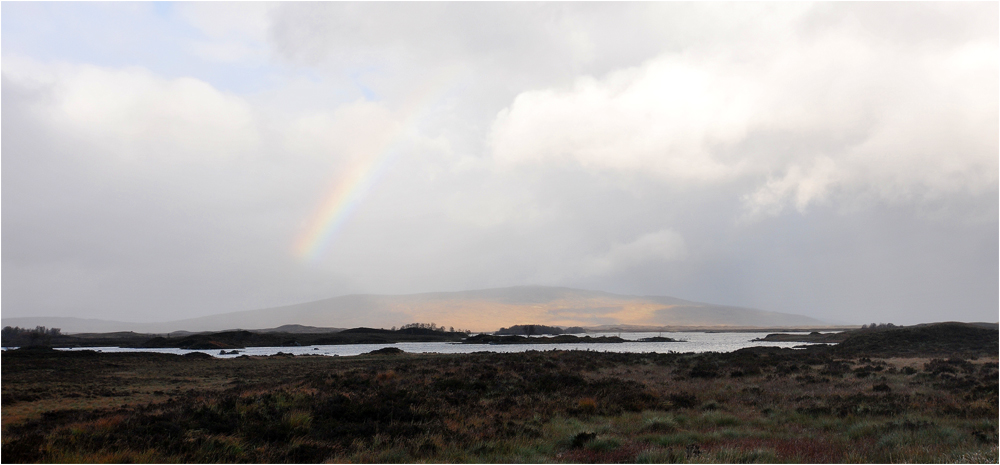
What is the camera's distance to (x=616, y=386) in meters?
25.5

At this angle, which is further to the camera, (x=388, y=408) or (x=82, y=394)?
(x=82, y=394)

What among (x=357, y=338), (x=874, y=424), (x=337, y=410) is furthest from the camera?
(x=357, y=338)

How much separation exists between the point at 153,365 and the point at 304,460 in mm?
54837

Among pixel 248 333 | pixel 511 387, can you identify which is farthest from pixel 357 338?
pixel 511 387

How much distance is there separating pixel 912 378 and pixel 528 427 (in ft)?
81.1

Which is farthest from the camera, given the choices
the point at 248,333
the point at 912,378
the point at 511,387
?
the point at 248,333

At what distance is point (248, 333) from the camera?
14612cm

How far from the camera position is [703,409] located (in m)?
19.5

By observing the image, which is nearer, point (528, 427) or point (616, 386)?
point (528, 427)

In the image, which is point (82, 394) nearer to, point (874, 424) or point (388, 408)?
point (388, 408)

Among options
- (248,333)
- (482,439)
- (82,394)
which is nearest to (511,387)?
(482,439)

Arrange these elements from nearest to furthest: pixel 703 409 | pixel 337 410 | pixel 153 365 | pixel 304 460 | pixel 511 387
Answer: pixel 304 460
pixel 337 410
pixel 703 409
pixel 511 387
pixel 153 365

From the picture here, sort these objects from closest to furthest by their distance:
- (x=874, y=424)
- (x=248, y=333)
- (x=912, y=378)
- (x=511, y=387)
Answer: (x=874, y=424) < (x=511, y=387) < (x=912, y=378) < (x=248, y=333)

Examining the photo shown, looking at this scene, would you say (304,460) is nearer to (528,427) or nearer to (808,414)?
(528,427)
